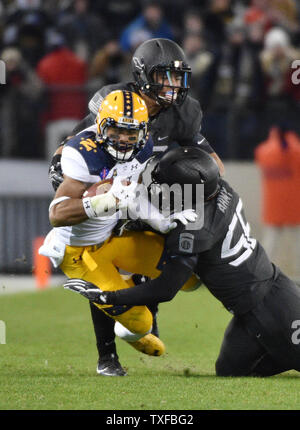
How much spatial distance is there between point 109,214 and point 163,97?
1165mm

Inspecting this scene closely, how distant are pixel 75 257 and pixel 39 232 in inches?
217

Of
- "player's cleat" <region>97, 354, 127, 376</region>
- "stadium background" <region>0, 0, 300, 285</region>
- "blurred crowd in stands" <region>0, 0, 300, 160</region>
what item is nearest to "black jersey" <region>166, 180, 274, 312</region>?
"player's cleat" <region>97, 354, 127, 376</region>

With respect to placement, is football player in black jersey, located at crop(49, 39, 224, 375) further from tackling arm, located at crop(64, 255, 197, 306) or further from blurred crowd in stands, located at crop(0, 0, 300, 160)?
blurred crowd in stands, located at crop(0, 0, 300, 160)

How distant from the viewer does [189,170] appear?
561cm

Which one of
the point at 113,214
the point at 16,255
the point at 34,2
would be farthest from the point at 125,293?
the point at 34,2

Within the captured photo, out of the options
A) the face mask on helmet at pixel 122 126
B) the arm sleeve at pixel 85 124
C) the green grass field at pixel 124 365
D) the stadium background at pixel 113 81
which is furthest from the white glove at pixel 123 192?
the stadium background at pixel 113 81

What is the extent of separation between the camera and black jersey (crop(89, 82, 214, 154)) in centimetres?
658

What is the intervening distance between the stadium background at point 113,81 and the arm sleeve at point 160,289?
5346 millimetres

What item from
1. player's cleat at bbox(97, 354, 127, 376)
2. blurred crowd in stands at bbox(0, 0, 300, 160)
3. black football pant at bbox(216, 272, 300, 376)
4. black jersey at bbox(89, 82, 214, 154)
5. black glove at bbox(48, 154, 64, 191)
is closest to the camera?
black football pant at bbox(216, 272, 300, 376)

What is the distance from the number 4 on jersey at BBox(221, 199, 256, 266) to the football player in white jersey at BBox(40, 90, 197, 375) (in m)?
0.37

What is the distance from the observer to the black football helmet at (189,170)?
18.4 feet

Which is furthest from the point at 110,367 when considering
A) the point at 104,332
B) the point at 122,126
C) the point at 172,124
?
the point at 172,124

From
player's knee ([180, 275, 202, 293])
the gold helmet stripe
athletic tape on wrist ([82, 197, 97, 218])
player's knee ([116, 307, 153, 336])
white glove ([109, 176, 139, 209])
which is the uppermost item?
the gold helmet stripe

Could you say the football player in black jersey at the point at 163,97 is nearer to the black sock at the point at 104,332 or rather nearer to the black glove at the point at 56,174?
the black glove at the point at 56,174
